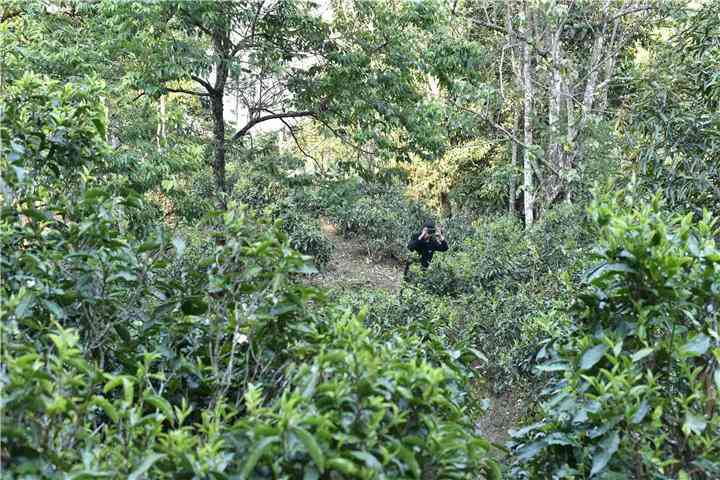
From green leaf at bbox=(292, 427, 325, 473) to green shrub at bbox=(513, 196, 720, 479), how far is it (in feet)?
2.72

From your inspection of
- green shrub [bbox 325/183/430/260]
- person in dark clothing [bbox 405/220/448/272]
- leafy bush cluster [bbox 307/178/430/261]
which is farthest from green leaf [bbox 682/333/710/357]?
green shrub [bbox 325/183/430/260]

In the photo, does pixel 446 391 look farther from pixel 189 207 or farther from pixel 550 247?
pixel 550 247

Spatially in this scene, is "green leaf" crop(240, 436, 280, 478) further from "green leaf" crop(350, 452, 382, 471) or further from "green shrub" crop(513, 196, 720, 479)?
"green shrub" crop(513, 196, 720, 479)

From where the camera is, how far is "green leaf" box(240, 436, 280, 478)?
129 cm

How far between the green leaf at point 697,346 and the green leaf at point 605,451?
303 mm

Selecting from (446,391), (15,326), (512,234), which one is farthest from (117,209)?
(512,234)

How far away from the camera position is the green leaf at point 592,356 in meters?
1.87

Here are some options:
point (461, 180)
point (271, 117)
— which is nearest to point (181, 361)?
point (271, 117)

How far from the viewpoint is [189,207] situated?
7391 millimetres

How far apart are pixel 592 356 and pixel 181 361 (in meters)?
1.12

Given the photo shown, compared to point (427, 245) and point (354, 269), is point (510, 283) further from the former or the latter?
point (354, 269)

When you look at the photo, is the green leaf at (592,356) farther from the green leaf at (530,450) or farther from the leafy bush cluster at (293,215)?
the leafy bush cluster at (293,215)

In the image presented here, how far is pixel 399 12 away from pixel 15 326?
21.2 ft

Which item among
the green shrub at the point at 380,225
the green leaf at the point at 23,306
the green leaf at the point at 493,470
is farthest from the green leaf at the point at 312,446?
the green shrub at the point at 380,225
